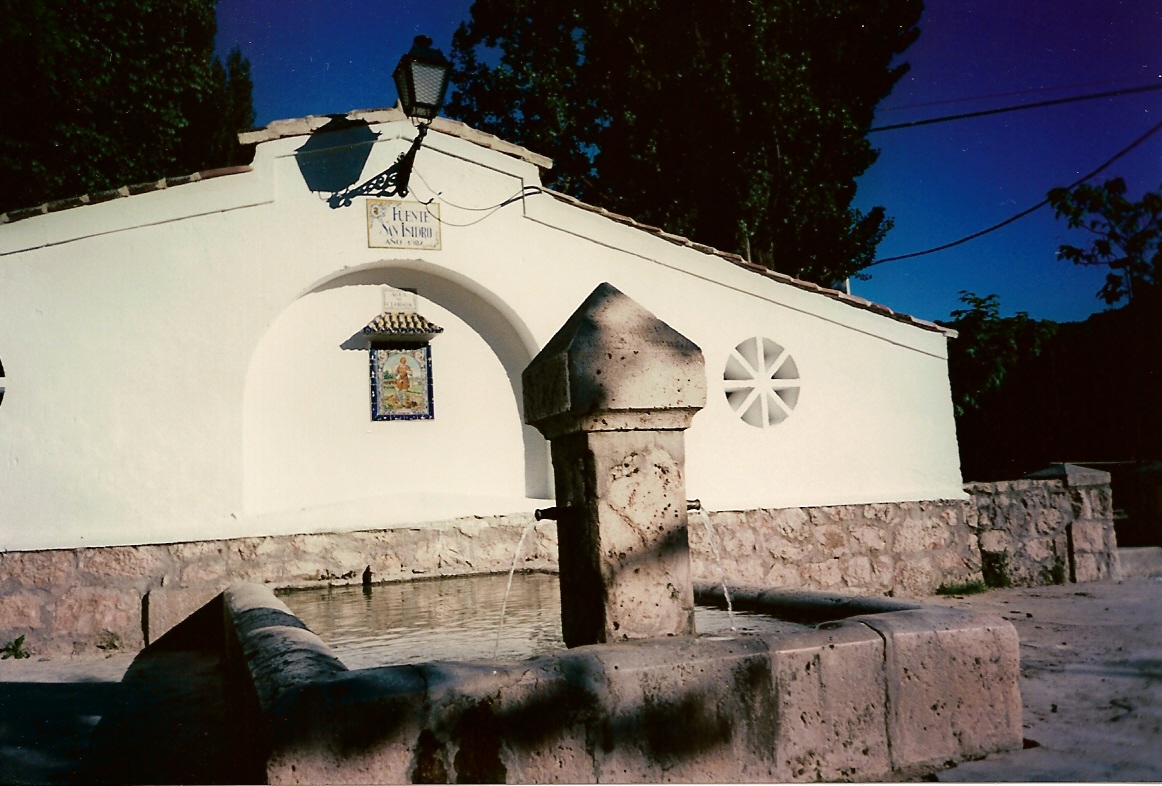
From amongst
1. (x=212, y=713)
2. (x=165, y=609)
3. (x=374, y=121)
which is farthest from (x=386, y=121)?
(x=212, y=713)

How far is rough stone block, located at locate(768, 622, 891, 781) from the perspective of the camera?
Answer: 2.88 m

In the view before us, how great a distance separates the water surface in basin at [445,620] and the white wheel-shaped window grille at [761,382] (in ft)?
8.35

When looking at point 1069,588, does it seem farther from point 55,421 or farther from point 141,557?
point 55,421

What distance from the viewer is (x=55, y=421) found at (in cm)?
658

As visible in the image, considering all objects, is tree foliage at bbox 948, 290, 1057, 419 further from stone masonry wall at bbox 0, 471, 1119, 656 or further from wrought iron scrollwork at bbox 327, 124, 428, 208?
wrought iron scrollwork at bbox 327, 124, 428, 208

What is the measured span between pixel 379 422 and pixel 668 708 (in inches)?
221

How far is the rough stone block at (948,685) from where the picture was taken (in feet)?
9.97

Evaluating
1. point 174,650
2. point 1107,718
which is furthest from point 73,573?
point 1107,718

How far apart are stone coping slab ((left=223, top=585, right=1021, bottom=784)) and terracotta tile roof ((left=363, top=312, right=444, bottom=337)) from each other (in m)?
4.63

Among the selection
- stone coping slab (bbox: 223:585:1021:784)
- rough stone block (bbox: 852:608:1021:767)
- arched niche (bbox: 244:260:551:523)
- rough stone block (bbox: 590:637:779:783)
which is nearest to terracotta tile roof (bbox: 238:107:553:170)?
arched niche (bbox: 244:260:551:523)

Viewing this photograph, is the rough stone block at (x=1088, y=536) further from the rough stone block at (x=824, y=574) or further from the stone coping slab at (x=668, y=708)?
the stone coping slab at (x=668, y=708)

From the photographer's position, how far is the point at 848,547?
854 cm

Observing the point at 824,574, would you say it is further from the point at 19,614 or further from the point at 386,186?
the point at 19,614

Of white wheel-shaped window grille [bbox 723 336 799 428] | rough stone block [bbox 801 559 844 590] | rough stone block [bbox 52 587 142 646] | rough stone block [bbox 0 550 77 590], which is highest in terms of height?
white wheel-shaped window grille [bbox 723 336 799 428]
